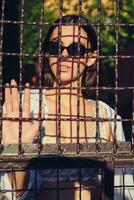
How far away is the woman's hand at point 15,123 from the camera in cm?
190

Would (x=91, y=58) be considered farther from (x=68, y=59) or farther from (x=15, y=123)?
(x=15, y=123)

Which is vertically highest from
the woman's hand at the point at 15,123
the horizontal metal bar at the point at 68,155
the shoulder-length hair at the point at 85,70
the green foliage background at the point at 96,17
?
the green foliage background at the point at 96,17

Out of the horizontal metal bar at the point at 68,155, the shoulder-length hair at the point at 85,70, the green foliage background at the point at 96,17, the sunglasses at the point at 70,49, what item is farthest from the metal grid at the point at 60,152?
the green foliage background at the point at 96,17

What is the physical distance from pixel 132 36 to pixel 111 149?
601 cm

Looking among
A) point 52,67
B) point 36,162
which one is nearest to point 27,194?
point 36,162

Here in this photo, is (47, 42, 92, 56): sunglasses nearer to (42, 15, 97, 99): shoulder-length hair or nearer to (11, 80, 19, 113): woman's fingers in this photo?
(42, 15, 97, 99): shoulder-length hair

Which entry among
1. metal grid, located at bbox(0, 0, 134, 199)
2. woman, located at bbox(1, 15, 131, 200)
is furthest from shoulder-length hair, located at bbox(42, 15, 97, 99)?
metal grid, located at bbox(0, 0, 134, 199)

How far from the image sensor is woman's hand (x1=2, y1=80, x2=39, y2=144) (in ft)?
6.23

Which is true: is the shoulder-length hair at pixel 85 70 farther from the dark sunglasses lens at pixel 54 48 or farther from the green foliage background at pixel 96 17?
the green foliage background at pixel 96 17

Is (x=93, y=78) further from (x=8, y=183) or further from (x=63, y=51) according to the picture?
(x=8, y=183)

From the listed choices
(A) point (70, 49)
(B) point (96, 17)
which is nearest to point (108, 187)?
(A) point (70, 49)

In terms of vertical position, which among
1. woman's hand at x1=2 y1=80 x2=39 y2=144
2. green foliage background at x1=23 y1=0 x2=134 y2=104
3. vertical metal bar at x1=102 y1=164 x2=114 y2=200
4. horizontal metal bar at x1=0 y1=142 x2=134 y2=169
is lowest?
vertical metal bar at x1=102 y1=164 x2=114 y2=200

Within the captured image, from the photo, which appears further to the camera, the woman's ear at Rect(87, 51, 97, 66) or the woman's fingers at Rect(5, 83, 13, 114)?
the woman's ear at Rect(87, 51, 97, 66)

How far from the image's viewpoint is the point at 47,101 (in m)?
2.28
